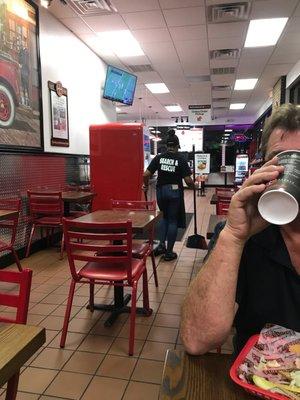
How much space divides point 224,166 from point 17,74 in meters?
13.9

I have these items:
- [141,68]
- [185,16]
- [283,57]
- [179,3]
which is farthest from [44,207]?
[283,57]

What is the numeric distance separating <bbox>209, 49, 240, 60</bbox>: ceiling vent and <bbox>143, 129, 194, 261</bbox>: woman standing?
322 centimetres

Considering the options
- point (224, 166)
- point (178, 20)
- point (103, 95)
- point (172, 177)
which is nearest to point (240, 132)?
point (224, 166)

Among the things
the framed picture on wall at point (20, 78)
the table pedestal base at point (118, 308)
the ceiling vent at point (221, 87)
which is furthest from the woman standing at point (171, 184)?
the ceiling vent at point (221, 87)

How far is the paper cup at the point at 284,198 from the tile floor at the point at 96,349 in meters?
1.64

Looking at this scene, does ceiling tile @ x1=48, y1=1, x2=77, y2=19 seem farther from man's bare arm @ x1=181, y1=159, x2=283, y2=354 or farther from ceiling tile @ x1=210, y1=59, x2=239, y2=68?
man's bare arm @ x1=181, y1=159, x2=283, y2=354

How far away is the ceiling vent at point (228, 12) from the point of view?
4763 mm

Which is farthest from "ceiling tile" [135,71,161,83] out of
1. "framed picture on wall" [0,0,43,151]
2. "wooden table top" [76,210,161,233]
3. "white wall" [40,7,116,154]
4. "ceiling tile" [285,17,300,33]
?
"wooden table top" [76,210,161,233]

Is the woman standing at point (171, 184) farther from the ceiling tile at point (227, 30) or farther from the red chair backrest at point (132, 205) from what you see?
the ceiling tile at point (227, 30)

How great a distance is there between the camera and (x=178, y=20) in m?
5.25

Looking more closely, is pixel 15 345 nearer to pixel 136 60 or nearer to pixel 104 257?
pixel 104 257

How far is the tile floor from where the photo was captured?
1.94 m

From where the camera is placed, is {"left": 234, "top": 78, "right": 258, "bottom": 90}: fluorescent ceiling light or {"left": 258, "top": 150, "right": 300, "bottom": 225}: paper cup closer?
{"left": 258, "top": 150, "right": 300, "bottom": 225}: paper cup

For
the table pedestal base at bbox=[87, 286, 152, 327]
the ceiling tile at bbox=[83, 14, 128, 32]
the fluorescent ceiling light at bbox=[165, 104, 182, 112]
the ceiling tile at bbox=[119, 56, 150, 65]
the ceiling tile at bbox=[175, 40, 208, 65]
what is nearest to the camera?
the table pedestal base at bbox=[87, 286, 152, 327]
